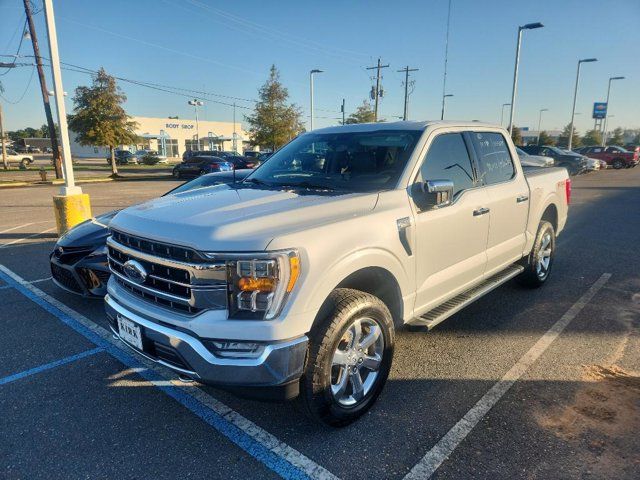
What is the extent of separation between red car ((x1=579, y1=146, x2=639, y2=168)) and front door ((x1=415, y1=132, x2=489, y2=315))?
37538 millimetres

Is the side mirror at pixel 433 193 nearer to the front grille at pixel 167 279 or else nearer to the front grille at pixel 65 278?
the front grille at pixel 167 279

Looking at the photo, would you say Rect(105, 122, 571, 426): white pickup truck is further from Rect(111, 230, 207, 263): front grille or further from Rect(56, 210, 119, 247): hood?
Rect(56, 210, 119, 247): hood

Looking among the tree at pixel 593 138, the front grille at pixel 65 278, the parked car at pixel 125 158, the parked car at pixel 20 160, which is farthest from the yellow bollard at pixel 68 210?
the tree at pixel 593 138

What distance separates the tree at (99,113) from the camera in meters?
28.4

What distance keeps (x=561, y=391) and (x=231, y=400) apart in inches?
93.6

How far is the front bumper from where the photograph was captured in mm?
2283

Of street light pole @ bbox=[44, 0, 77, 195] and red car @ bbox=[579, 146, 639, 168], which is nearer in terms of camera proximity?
street light pole @ bbox=[44, 0, 77, 195]

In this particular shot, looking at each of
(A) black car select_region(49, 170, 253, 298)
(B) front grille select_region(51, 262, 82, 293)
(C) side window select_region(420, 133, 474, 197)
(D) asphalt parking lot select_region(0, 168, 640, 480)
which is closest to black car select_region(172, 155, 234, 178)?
(A) black car select_region(49, 170, 253, 298)

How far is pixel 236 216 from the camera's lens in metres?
2.61

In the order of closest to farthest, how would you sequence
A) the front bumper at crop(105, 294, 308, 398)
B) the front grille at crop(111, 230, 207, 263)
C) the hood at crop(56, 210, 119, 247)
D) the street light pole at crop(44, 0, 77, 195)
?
the front bumper at crop(105, 294, 308, 398) → the front grille at crop(111, 230, 207, 263) → the hood at crop(56, 210, 119, 247) → the street light pole at crop(44, 0, 77, 195)

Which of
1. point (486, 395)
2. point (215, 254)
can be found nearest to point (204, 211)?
point (215, 254)

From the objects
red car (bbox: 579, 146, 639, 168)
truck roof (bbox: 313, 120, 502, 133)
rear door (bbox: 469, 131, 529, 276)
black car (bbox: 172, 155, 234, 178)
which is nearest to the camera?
truck roof (bbox: 313, 120, 502, 133)

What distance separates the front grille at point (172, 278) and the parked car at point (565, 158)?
2756 cm

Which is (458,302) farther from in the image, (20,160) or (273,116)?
(20,160)
